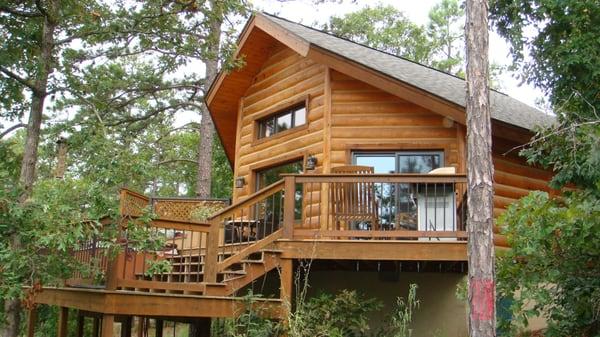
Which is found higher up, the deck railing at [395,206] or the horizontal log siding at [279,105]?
the horizontal log siding at [279,105]

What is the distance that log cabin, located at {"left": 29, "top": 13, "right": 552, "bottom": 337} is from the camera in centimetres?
754

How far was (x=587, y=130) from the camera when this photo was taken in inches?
249

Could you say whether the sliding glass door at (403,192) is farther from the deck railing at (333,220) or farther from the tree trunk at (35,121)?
the tree trunk at (35,121)

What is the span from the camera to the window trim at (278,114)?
11.0 metres

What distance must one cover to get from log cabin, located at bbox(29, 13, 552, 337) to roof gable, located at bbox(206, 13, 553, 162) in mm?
33

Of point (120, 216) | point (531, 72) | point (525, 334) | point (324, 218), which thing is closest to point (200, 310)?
point (120, 216)

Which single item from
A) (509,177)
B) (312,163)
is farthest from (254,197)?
(509,177)

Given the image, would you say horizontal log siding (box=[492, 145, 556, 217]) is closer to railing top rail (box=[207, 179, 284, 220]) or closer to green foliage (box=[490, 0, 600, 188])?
green foliage (box=[490, 0, 600, 188])

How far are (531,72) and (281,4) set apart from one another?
10550 millimetres

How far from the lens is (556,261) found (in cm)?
658

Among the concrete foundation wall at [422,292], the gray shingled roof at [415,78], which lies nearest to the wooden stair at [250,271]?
the concrete foundation wall at [422,292]

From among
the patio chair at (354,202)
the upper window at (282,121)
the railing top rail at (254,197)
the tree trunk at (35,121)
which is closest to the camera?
the railing top rail at (254,197)

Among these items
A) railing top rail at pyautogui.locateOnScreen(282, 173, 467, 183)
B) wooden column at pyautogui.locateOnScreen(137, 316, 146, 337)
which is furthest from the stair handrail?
wooden column at pyautogui.locateOnScreen(137, 316, 146, 337)

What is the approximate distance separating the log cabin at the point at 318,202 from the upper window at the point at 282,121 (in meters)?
0.03
